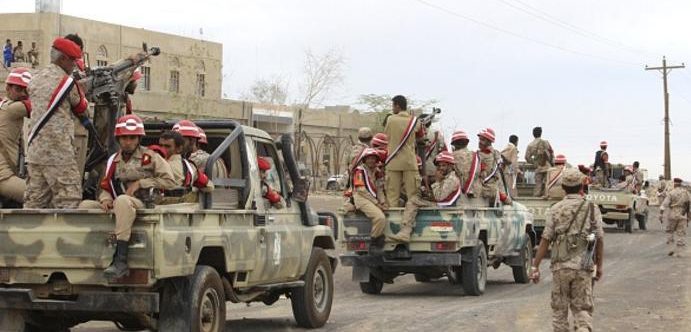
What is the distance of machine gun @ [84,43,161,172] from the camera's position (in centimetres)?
1059

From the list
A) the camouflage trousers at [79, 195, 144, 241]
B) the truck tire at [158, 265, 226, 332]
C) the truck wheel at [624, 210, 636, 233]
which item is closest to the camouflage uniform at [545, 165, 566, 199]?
the truck wheel at [624, 210, 636, 233]

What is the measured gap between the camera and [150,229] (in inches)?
354

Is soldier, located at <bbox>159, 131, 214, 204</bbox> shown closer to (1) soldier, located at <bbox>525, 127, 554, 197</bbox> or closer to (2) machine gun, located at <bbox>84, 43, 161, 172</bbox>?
(2) machine gun, located at <bbox>84, 43, 161, 172</bbox>

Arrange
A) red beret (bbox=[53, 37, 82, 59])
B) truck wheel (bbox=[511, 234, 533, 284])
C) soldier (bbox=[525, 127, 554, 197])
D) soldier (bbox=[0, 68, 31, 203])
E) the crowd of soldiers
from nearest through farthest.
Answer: the crowd of soldiers < red beret (bbox=[53, 37, 82, 59]) < soldier (bbox=[0, 68, 31, 203]) < truck wheel (bbox=[511, 234, 533, 284]) < soldier (bbox=[525, 127, 554, 197])

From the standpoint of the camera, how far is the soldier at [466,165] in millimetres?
17031

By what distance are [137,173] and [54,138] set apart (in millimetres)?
863

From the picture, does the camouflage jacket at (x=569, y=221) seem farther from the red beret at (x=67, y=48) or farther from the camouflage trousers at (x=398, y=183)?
the camouflage trousers at (x=398, y=183)

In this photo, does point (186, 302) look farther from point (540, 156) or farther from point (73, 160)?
point (540, 156)

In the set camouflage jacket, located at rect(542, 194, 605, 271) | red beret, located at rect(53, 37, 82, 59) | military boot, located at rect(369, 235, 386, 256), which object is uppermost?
red beret, located at rect(53, 37, 82, 59)

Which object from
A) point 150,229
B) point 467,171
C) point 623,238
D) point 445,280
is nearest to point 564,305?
point 150,229

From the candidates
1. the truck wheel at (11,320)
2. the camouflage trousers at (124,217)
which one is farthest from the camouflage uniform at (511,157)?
the camouflage trousers at (124,217)

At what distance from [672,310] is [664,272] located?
680 centimetres

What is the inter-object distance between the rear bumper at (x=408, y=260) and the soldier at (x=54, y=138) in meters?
6.97

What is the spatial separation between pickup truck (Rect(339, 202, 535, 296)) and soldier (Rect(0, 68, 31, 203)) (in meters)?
6.48
